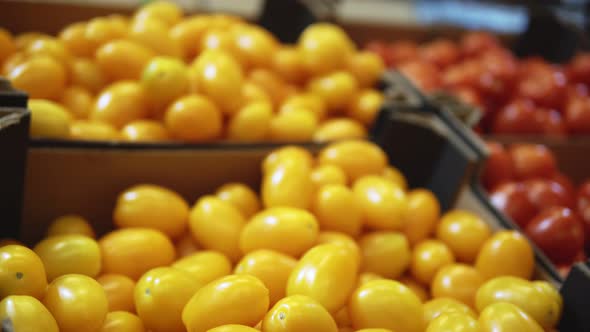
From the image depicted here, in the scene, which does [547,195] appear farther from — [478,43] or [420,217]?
[478,43]

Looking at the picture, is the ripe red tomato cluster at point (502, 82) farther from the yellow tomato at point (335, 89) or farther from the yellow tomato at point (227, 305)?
the yellow tomato at point (227, 305)

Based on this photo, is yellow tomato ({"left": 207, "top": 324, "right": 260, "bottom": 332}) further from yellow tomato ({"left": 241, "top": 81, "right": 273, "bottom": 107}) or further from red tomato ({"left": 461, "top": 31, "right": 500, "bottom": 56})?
red tomato ({"left": 461, "top": 31, "right": 500, "bottom": 56})

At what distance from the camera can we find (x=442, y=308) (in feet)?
3.85

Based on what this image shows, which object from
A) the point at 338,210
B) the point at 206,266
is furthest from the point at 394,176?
the point at 206,266

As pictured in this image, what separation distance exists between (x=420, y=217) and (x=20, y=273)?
101 cm

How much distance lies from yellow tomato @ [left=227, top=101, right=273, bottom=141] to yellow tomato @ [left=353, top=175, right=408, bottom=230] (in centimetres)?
40

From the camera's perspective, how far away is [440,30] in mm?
3400

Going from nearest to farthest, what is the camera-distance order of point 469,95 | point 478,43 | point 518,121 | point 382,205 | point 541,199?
point 382,205 → point 541,199 → point 518,121 → point 469,95 → point 478,43

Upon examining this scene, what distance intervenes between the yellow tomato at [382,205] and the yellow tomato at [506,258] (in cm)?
22

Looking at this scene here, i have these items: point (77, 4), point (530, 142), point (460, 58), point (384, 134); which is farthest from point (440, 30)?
point (77, 4)

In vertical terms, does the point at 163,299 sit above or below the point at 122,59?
below

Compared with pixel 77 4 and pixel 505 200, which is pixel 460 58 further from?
pixel 77 4

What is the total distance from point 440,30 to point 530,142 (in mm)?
1391

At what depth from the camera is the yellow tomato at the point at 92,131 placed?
153 cm
